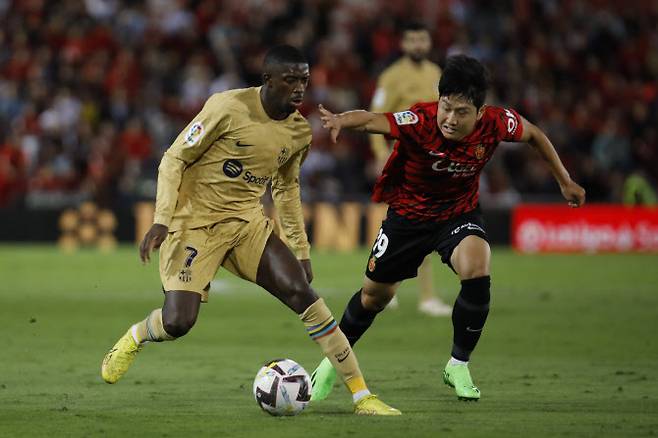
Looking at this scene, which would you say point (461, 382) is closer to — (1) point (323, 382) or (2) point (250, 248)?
(1) point (323, 382)

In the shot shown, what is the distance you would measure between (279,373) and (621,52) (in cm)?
1870

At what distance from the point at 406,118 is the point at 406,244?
85 cm

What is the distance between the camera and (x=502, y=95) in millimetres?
23203

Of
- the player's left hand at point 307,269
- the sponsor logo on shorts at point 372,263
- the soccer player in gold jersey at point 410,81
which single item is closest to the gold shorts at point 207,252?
the player's left hand at point 307,269

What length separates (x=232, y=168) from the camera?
7.56 metres

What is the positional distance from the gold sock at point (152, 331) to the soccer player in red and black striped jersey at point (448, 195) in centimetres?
99

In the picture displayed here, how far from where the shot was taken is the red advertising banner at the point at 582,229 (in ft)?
70.0

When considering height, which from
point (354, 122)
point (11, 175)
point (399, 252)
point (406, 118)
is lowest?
point (11, 175)

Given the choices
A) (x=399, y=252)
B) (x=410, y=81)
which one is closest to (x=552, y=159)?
(x=399, y=252)

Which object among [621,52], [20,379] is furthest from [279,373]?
[621,52]

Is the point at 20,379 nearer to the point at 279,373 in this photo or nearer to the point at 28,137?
the point at 279,373

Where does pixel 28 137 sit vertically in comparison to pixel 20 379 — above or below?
below

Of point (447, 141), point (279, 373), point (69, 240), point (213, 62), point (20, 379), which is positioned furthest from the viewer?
point (213, 62)

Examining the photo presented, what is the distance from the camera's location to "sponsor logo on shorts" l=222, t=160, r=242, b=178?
24.7ft
